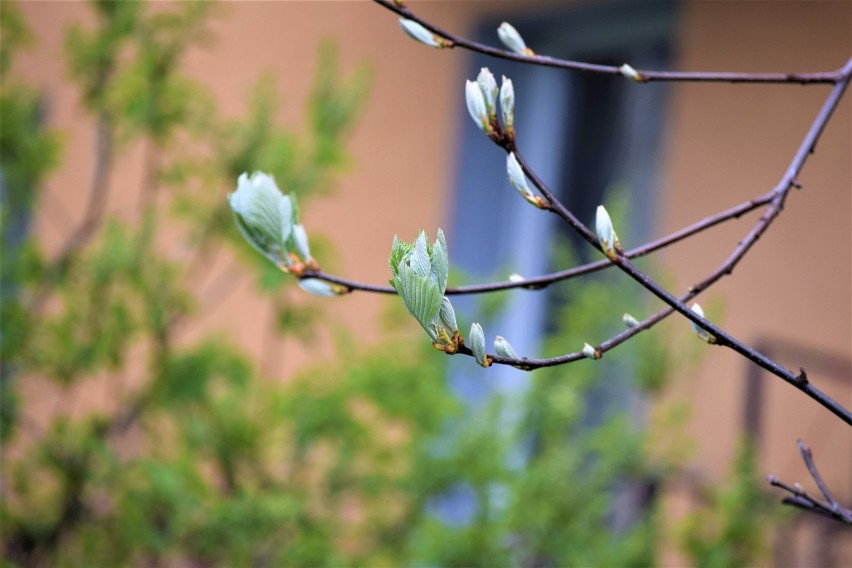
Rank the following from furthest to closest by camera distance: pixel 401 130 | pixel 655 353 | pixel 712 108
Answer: pixel 401 130
pixel 712 108
pixel 655 353

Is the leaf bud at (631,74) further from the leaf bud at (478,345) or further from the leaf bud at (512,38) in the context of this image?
the leaf bud at (478,345)

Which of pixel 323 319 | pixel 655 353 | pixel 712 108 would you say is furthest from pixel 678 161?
pixel 323 319

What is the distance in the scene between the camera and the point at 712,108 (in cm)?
341

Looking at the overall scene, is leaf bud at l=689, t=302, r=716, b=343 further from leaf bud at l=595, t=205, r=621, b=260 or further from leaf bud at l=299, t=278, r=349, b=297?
leaf bud at l=299, t=278, r=349, b=297

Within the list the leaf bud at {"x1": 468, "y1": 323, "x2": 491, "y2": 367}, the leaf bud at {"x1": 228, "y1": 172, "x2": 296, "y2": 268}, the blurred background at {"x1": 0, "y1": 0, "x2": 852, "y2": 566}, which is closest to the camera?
the leaf bud at {"x1": 468, "y1": 323, "x2": 491, "y2": 367}

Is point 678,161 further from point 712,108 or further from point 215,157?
point 215,157

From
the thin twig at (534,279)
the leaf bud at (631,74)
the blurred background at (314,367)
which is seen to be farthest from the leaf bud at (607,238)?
the blurred background at (314,367)

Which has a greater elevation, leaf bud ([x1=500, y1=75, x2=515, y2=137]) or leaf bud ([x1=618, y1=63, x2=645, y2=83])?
leaf bud ([x1=618, y1=63, x2=645, y2=83])

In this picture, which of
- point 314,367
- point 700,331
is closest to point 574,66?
point 700,331

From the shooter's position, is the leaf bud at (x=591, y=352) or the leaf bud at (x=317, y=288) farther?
the leaf bud at (x=317, y=288)

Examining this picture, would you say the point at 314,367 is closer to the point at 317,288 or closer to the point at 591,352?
the point at 317,288

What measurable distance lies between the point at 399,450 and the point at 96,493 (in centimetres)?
60

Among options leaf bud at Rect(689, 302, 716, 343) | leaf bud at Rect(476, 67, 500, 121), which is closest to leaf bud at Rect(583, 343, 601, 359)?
leaf bud at Rect(689, 302, 716, 343)

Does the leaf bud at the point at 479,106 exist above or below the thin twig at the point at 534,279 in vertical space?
above
